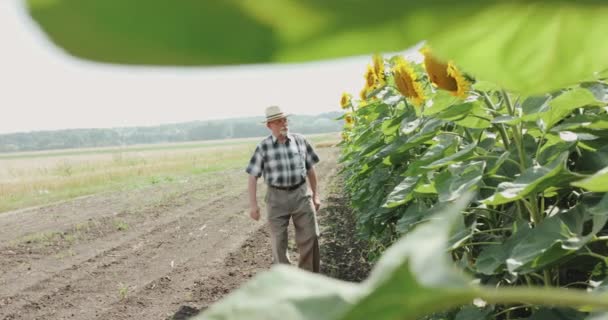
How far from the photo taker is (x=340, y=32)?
0.13 metres

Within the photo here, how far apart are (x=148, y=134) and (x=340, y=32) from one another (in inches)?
3031

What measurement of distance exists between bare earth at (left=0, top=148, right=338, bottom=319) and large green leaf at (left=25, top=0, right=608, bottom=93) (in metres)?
4.21

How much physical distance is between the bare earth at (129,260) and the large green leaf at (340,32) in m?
4.21

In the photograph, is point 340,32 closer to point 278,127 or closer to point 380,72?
point 380,72

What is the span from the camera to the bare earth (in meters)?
4.50

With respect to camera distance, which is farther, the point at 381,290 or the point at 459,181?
the point at 459,181

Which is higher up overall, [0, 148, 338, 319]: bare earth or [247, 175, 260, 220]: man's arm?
[247, 175, 260, 220]: man's arm

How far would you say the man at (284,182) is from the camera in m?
4.17

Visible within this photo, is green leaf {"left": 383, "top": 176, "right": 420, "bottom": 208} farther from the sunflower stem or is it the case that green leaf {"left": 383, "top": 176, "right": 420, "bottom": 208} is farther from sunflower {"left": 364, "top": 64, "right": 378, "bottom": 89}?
the sunflower stem

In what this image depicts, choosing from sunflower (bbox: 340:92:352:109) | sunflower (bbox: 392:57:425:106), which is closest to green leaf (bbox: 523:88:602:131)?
sunflower (bbox: 392:57:425:106)

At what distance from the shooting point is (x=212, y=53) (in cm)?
12

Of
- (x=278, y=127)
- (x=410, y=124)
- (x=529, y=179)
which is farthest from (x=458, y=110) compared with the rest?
(x=278, y=127)

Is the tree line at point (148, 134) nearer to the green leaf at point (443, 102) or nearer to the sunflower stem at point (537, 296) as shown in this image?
the green leaf at point (443, 102)

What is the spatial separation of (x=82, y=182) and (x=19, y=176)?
6.04m
